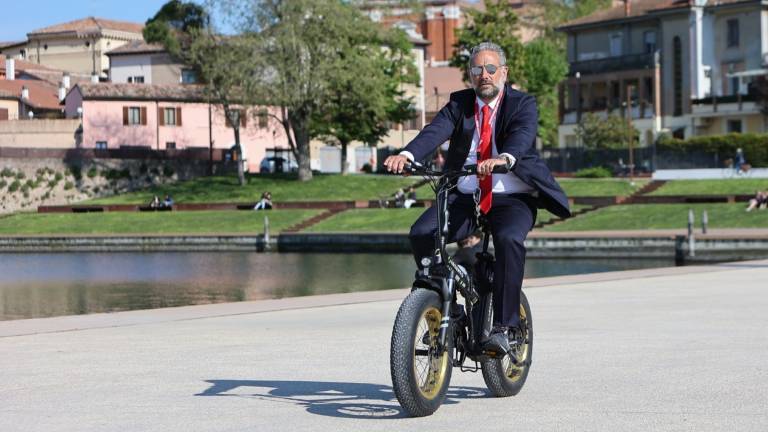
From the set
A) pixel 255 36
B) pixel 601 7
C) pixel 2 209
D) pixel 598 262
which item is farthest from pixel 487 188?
pixel 601 7

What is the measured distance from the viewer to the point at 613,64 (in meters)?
92.5

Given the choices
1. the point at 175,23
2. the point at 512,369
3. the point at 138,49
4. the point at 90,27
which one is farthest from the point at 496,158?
the point at 90,27

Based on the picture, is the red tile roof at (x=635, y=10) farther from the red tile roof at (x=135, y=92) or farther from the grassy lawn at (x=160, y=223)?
the grassy lawn at (x=160, y=223)

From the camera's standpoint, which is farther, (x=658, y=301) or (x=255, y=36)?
(x=255, y=36)

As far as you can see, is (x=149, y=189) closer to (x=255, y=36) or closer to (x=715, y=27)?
(x=255, y=36)

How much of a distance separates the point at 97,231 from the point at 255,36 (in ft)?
52.1

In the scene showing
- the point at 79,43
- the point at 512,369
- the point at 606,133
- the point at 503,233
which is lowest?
the point at 512,369

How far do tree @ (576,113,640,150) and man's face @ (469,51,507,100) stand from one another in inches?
2960

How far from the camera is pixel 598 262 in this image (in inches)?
1702

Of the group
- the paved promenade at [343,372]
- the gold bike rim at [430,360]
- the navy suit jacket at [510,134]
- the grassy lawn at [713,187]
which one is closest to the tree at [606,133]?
the grassy lawn at [713,187]

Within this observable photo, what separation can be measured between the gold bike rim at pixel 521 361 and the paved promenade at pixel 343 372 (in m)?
0.14

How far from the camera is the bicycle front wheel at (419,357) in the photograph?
25.9 feet

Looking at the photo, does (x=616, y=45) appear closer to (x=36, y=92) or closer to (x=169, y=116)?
(x=169, y=116)

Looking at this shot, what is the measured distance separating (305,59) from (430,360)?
6872 cm
